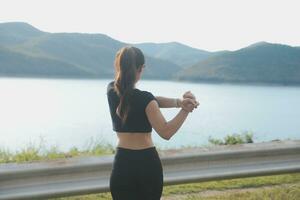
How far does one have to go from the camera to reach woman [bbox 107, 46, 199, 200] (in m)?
2.89

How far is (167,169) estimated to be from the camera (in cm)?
421

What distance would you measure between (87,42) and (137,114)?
177m

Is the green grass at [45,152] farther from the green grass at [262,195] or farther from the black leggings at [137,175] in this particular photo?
the black leggings at [137,175]

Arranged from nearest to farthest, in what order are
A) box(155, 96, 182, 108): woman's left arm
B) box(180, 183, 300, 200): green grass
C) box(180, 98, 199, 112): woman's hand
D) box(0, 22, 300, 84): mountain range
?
box(180, 98, 199, 112): woman's hand, box(155, 96, 182, 108): woman's left arm, box(180, 183, 300, 200): green grass, box(0, 22, 300, 84): mountain range

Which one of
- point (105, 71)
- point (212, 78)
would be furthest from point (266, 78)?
point (105, 71)

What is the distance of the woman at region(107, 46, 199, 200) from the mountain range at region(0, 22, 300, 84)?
81162mm

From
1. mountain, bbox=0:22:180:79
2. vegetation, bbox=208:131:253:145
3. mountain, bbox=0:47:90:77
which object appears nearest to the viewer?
vegetation, bbox=208:131:253:145

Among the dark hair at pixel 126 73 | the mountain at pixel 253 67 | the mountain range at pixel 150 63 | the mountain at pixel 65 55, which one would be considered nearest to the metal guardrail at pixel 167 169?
the dark hair at pixel 126 73

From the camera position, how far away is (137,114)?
2889 mm

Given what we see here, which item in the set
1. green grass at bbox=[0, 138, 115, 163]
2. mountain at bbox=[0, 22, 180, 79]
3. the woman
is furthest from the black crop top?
mountain at bbox=[0, 22, 180, 79]

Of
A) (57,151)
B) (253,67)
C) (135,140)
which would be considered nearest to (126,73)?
(135,140)

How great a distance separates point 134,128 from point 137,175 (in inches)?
11.7

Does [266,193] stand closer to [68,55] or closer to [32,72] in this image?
[32,72]

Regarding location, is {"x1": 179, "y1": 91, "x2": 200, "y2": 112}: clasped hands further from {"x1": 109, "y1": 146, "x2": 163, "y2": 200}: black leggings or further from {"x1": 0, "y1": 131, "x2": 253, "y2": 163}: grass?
{"x1": 0, "y1": 131, "x2": 253, "y2": 163}: grass
